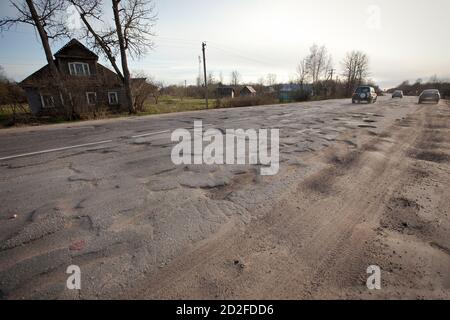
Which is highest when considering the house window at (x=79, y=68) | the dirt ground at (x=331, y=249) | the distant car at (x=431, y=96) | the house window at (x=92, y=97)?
the house window at (x=79, y=68)

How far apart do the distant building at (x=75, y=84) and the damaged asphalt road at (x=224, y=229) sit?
13.0 metres

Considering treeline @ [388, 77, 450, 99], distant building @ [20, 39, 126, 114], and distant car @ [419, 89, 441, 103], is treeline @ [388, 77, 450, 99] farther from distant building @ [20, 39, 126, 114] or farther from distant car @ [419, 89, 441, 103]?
distant building @ [20, 39, 126, 114]

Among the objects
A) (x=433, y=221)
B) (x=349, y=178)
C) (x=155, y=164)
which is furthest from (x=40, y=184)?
(x=433, y=221)

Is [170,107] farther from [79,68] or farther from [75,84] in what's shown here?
[75,84]

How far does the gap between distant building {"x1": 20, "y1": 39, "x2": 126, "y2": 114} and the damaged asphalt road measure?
510 inches

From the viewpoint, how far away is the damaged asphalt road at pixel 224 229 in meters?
1.77

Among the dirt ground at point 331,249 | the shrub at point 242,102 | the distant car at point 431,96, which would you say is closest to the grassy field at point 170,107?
the shrub at point 242,102

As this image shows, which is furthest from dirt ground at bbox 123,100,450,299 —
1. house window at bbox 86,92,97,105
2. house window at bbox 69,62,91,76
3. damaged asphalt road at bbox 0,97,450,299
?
house window at bbox 69,62,91,76

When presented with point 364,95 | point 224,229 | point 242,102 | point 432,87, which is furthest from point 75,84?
point 432,87

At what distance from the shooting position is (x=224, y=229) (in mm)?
2461

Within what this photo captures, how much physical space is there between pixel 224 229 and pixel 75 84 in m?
17.6

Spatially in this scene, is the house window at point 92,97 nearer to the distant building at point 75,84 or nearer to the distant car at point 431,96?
the distant building at point 75,84
